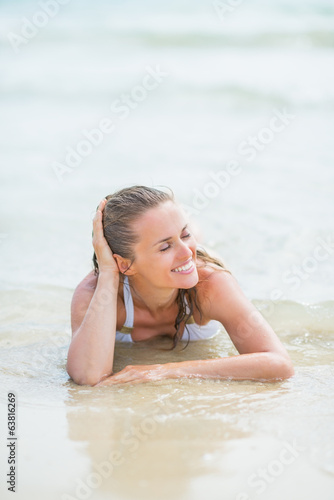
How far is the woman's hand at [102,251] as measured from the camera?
4297 mm

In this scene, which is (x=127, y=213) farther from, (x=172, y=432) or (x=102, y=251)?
(x=172, y=432)

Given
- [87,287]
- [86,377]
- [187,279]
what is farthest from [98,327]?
[187,279]

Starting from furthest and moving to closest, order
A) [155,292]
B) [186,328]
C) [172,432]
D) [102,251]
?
[186,328] → [155,292] → [102,251] → [172,432]

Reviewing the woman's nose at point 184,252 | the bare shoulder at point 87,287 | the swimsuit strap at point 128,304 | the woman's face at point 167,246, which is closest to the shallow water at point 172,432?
the swimsuit strap at point 128,304

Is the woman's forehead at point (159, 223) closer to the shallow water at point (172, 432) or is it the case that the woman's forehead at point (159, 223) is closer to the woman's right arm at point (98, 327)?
the woman's right arm at point (98, 327)

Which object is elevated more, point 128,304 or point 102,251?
point 102,251

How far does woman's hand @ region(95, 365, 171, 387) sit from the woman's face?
Answer: 1.76 feet

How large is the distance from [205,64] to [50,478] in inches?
643

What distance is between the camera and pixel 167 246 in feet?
13.5

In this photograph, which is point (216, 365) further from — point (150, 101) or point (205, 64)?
point (205, 64)

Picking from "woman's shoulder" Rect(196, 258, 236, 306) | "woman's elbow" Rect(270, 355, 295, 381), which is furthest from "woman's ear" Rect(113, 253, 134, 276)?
"woman's elbow" Rect(270, 355, 295, 381)

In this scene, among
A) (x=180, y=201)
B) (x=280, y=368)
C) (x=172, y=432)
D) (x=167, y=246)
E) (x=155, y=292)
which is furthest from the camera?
(x=180, y=201)

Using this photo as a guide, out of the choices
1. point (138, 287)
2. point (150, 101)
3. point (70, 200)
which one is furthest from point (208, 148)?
point (138, 287)

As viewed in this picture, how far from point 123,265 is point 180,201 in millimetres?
4850
